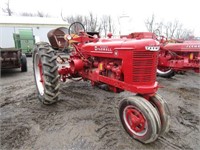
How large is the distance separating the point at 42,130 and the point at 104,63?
1.44 m

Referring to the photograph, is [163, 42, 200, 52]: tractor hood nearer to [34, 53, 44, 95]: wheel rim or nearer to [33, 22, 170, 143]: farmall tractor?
[33, 22, 170, 143]: farmall tractor

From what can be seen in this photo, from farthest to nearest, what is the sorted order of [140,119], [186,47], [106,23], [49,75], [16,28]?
1. [106,23]
2. [16,28]
3. [186,47]
4. [49,75]
5. [140,119]

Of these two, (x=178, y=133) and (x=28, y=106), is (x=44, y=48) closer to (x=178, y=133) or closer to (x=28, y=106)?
(x=28, y=106)

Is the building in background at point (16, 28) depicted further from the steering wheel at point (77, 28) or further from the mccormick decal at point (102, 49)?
the mccormick decal at point (102, 49)

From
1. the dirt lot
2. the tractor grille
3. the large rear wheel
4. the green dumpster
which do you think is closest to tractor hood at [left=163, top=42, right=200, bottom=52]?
the dirt lot

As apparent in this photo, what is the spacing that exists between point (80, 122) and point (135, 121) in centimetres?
97

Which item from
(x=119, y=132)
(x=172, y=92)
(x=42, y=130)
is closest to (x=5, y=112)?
(x=42, y=130)

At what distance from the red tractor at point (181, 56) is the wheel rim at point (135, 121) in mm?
3591

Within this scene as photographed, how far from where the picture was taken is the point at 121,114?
260 centimetres

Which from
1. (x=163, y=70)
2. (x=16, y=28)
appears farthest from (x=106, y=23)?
(x=163, y=70)

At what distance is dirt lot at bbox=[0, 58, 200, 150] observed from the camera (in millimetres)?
2402

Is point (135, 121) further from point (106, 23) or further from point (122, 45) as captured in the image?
point (106, 23)

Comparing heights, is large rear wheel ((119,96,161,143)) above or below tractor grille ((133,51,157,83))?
below

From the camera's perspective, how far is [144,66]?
2.47 m
